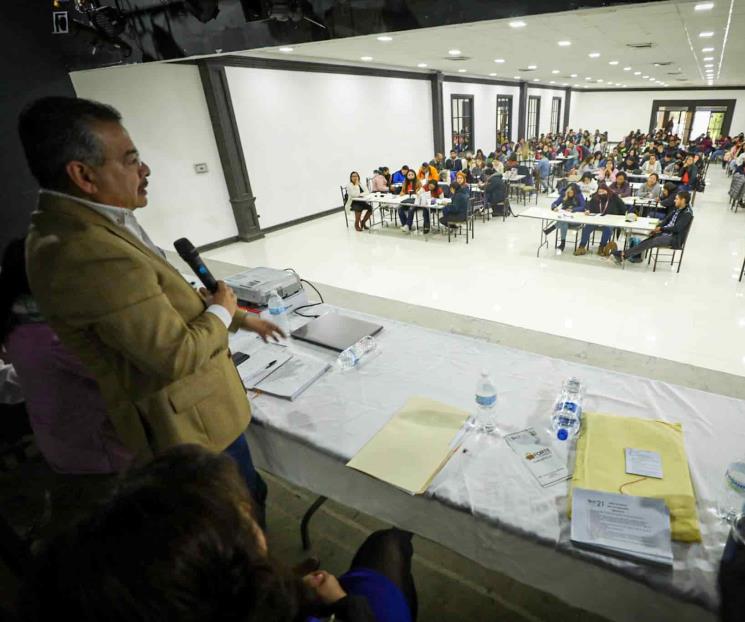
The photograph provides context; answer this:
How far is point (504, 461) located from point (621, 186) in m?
6.77

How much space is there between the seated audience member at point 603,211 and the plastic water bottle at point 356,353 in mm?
4889

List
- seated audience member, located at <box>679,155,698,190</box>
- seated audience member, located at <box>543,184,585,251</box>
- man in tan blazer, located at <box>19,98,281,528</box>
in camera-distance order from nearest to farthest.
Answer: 1. man in tan blazer, located at <box>19,98,281,528</box>
2. seated audience member, located at <box>543,184,585,251</box>
3. seated audience member, located at <box>679,155,698,190</box>

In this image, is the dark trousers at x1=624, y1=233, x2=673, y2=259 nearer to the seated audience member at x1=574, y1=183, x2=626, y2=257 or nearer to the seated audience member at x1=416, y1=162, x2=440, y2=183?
the seated audience member at x1=574, y1=183, x2=626, y2=257

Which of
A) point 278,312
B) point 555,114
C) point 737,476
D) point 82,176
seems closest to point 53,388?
point 82,176

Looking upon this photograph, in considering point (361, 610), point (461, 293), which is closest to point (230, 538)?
point (361, 610)

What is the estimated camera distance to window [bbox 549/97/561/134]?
803 inches

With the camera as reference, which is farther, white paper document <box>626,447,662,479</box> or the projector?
the projector

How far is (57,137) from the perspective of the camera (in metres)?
0.94

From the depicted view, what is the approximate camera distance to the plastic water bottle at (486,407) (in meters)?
1.36

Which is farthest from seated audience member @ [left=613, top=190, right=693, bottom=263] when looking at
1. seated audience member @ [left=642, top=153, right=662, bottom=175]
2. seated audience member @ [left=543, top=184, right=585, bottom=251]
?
seated audience member @ [left=642, top=153, right=662, bottom=175]

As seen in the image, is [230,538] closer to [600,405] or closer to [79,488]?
[600,405]

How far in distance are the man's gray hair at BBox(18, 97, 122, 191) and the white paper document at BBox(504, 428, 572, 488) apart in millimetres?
1416

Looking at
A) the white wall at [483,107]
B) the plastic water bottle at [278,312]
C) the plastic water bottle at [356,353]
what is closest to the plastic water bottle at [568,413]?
the plastic water bottle at [356,353]

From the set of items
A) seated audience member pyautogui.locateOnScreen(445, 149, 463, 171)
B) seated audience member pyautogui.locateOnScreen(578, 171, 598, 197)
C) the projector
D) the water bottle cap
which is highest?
the projector
